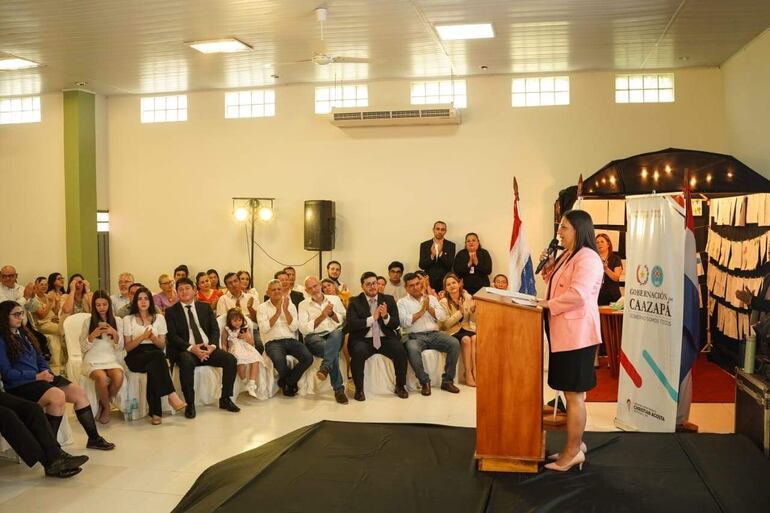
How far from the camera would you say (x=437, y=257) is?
9.24 meters

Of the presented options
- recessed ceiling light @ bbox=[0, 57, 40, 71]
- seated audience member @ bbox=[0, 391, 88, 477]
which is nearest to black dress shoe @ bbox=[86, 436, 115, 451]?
seated audience member @ bbox=[0, 391, 88, 477]

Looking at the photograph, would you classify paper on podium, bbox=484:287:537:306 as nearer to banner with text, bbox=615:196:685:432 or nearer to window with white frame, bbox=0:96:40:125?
banner with text, bbox=615:196:685:432

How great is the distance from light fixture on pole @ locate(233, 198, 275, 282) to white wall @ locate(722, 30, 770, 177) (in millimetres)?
5789

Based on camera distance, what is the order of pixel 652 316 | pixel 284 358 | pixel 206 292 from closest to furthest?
pixel 652 316
pixel 284 358
pixel 206 292

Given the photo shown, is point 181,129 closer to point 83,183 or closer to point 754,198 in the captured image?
point 83,183

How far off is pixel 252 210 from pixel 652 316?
237 inches

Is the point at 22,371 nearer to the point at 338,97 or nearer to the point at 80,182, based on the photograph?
the point at 80,182

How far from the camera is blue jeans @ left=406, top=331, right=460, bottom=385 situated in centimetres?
698

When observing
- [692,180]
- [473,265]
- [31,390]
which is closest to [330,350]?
[31,390]

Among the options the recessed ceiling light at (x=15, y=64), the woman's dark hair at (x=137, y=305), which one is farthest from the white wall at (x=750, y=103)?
the recessed ceiling light at (x=15, y=64)

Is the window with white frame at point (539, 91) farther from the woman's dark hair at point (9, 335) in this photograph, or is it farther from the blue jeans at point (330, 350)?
the woman's dark hair at point (9, 335)

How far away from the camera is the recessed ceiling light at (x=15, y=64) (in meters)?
8.45

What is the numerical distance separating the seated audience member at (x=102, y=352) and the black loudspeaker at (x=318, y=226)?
3.80 metres

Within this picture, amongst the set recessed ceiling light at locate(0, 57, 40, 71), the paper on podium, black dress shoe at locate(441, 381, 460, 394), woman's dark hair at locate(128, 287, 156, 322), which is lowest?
black dress shoe at locate(441, 381, 460, 394)
